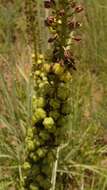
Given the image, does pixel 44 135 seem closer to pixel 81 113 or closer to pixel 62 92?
pixel 62 92

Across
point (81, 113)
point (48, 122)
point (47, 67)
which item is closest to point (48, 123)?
point (48, 122)

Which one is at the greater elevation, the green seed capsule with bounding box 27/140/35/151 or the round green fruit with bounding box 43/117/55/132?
the round green fruit with bounding box 43/117/55/132

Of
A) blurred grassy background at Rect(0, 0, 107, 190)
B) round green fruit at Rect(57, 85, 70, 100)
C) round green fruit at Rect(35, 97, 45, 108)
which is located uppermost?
round green fruit at Rect(57, 85, 70, 100)

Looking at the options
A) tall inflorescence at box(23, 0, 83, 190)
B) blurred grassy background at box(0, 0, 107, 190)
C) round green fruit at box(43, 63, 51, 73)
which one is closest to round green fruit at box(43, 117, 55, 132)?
tall inflorescence at box(23, 0, 83, 190)

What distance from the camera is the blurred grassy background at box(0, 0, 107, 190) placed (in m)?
1.36

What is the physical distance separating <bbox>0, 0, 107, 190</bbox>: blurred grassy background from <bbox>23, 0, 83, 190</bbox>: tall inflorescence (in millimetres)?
100

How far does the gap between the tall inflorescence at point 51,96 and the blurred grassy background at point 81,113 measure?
0.10 metres

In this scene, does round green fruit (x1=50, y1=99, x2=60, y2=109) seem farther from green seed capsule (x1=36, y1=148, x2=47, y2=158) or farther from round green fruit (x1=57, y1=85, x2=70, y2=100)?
green seed capsule (x1=36, y1=148, x2=47, y2=158)

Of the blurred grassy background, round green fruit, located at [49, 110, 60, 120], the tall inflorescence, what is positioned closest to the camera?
the tall inflorescence

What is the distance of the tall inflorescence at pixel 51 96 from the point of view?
2.94 feet

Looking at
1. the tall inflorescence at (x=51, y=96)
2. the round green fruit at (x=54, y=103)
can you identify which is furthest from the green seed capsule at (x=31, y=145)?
the round green fruit at (x=54, y=103)

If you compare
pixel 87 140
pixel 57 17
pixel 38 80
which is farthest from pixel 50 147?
pixel 87 140

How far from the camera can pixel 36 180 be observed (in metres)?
1.14

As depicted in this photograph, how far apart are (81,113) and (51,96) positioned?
1.64 feet
